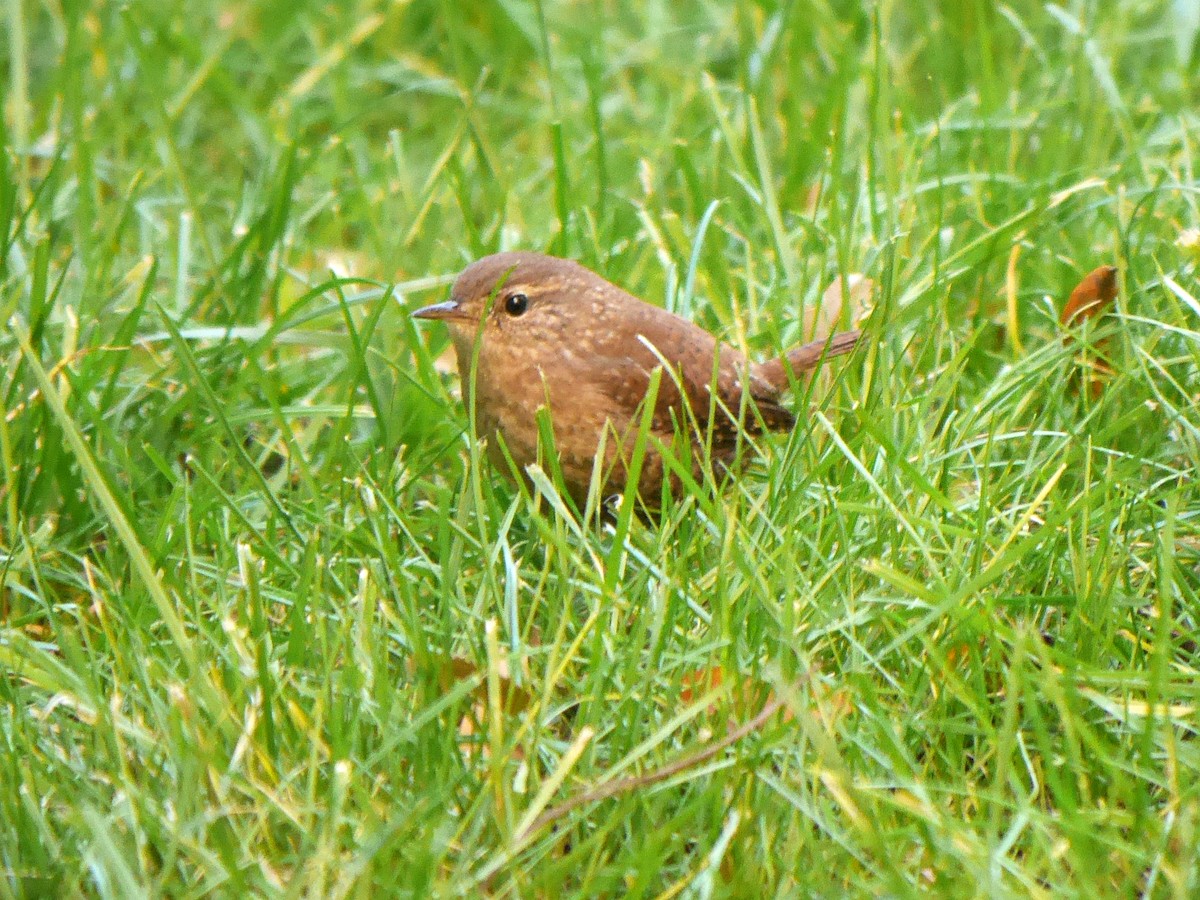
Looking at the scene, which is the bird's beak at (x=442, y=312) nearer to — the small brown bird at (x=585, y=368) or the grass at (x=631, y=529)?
the small brown bird at (x=585, y=368)

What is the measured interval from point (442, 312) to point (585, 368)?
14.6 inches

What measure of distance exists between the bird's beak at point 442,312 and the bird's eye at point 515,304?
11 cm

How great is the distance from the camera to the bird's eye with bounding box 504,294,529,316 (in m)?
3.98

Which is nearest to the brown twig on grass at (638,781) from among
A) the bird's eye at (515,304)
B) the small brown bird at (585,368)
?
the small brown bird at (585,368)

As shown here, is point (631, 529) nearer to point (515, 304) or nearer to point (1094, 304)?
point (515, 304)

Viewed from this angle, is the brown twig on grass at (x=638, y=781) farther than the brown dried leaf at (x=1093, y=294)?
No

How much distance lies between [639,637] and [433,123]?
12.7 ft

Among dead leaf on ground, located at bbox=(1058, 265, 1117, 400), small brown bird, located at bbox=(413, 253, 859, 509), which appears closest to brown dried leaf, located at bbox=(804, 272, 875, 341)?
small brown bird, located at bbox=(413, 253, 859, 509)

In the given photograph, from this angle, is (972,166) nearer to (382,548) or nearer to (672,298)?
(672,298)

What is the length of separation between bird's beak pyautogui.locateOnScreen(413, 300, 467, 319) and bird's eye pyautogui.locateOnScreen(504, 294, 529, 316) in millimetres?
105

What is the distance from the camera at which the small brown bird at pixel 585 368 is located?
149 inches

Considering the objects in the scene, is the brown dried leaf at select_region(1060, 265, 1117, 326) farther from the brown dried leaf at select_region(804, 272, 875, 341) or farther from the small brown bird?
the small brown bird

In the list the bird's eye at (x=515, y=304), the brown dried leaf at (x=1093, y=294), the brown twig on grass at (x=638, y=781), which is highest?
the bird's eye at (x=515, y=304)

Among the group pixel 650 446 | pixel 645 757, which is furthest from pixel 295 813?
pixel 650 446
